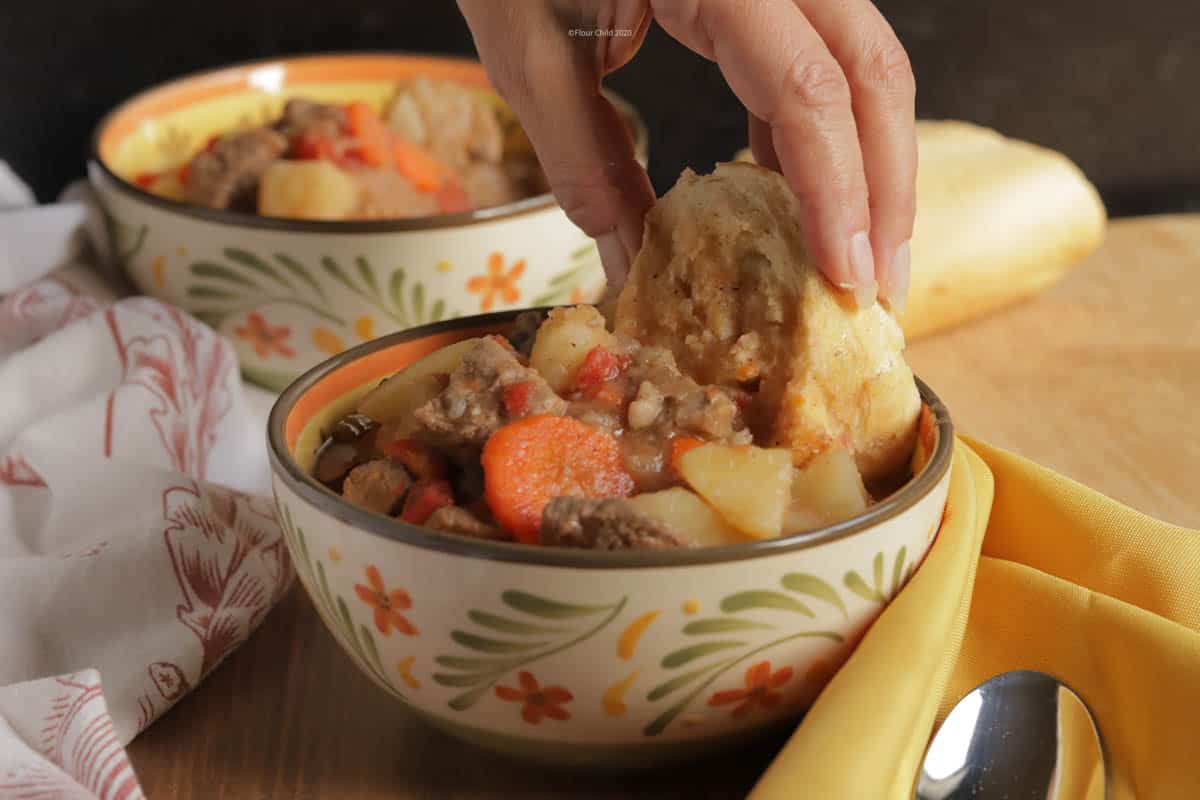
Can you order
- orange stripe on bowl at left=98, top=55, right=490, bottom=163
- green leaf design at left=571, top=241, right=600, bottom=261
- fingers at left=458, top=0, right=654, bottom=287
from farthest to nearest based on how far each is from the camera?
orange stripe on bowl at left=98, top=55, right=490, bottom=163, green leaf design at left=571, top=241, right=600, bottom=261, fingers at left=458, top=0, right=654, bottom=287

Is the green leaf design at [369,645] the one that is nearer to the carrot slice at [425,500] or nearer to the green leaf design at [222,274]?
the carrot slice at [425,500]

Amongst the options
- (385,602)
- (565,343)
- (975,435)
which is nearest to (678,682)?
(385,602)

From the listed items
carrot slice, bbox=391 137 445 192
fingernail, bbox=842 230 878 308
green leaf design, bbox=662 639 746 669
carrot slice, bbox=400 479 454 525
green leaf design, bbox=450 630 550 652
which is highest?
fingernail, bbox=842 230 878 308

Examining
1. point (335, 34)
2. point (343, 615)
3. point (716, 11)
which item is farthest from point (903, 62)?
point (335, 34)

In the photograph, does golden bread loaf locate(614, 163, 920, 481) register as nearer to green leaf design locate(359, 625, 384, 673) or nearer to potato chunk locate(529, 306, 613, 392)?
potato chunk locate(529, 306, 613, 392)

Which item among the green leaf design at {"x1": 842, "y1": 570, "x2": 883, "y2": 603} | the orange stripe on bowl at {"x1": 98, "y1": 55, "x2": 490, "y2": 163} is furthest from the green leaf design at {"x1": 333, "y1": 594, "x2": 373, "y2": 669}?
the orange stripe on bowl at {"x1": 98, "y1": 55, "x2": 490, "y2": 163}

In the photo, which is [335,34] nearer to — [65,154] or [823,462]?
[65,154]

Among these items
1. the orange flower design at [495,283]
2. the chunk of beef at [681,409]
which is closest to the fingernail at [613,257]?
the chunk of beef at [681,409]
